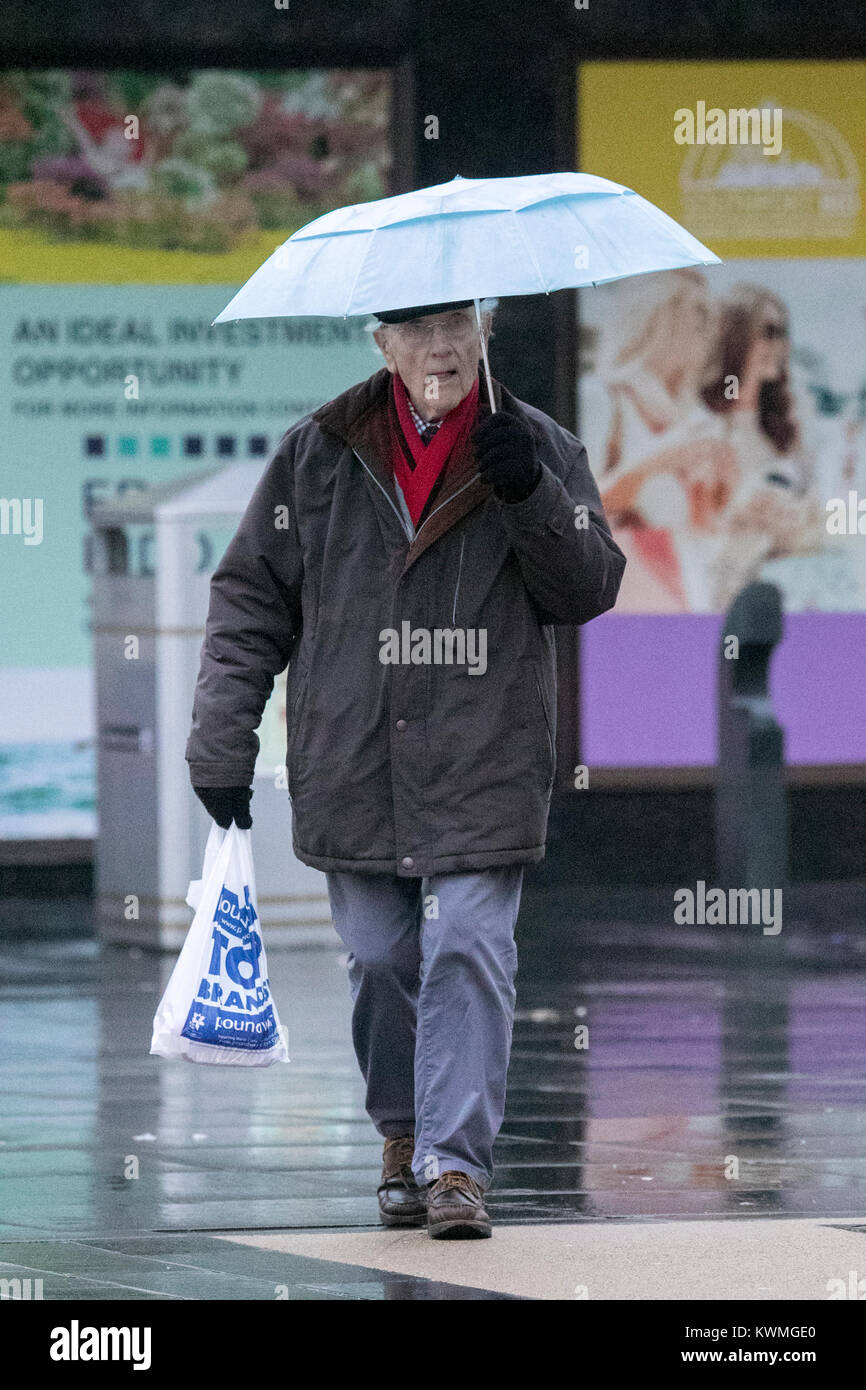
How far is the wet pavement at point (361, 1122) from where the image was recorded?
17.6 ft

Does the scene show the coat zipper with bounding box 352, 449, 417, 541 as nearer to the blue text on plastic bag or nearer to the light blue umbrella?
the light blue umbrella

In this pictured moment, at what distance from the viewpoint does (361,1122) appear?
23.2 ft

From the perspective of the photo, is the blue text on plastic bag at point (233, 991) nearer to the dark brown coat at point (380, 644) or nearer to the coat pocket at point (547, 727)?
the dark brown coat at point (380, 644)

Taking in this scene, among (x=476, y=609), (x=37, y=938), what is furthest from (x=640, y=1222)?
(x=37, y=938)

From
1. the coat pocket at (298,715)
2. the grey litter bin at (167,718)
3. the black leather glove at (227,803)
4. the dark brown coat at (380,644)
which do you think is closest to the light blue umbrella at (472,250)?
the dark brown coat at (380,644)

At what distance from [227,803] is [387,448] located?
81 centimetres

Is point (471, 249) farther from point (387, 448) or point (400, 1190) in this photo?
point (400, 1190)

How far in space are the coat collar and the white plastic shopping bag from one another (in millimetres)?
748

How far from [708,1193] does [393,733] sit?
4.31 ft

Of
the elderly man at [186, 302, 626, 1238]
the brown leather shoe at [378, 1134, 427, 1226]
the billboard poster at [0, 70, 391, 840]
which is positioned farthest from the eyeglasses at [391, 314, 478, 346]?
the billboard poster at [0, 70, 391, 840]

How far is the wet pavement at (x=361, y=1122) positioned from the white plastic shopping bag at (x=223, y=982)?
372mm

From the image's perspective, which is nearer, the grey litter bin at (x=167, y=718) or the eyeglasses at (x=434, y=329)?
the eyeglasses at (x=434, y=329)

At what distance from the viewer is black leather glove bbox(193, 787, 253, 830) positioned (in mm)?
5672
